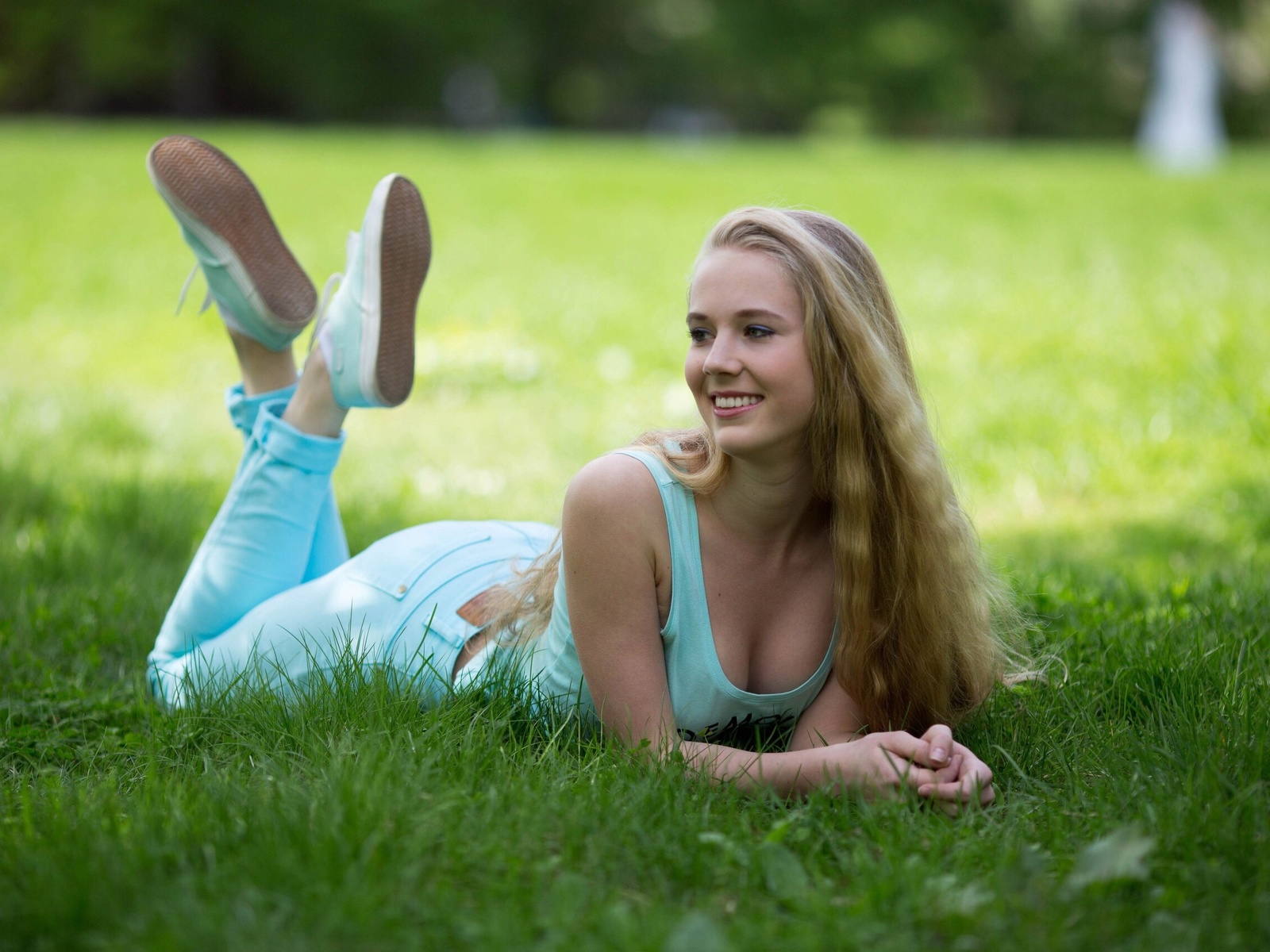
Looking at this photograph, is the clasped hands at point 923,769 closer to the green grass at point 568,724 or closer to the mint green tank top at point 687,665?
the green grass at point 568,724

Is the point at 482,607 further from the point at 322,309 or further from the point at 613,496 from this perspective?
the point at 322,309

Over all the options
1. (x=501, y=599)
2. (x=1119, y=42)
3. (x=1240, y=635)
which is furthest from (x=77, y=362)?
(x=1119, y=42)

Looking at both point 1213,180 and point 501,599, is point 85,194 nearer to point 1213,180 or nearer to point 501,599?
point 501,599

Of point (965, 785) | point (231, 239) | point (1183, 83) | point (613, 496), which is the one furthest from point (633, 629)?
point (1183, 83)

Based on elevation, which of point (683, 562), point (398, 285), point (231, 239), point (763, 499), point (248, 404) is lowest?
point (683, 562)

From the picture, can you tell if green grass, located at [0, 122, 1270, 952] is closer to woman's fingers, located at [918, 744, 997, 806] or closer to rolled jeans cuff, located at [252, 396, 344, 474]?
woman's fingers, located at [918, 744, 997, 806]

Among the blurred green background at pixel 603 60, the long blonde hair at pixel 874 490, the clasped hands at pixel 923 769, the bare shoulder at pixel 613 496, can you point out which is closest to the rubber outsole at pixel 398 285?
the long blonde hair at pixel 874 490

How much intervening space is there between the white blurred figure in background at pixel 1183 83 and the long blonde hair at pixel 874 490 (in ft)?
71.3

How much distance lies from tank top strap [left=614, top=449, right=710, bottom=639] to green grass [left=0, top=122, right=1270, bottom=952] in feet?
1.03

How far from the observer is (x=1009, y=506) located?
5.50m

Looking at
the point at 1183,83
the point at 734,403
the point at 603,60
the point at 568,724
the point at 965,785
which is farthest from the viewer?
the point at 603,60

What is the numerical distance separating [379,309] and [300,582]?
829mm

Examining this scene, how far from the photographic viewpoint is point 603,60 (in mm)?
46188

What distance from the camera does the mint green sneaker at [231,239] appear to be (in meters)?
3.51
